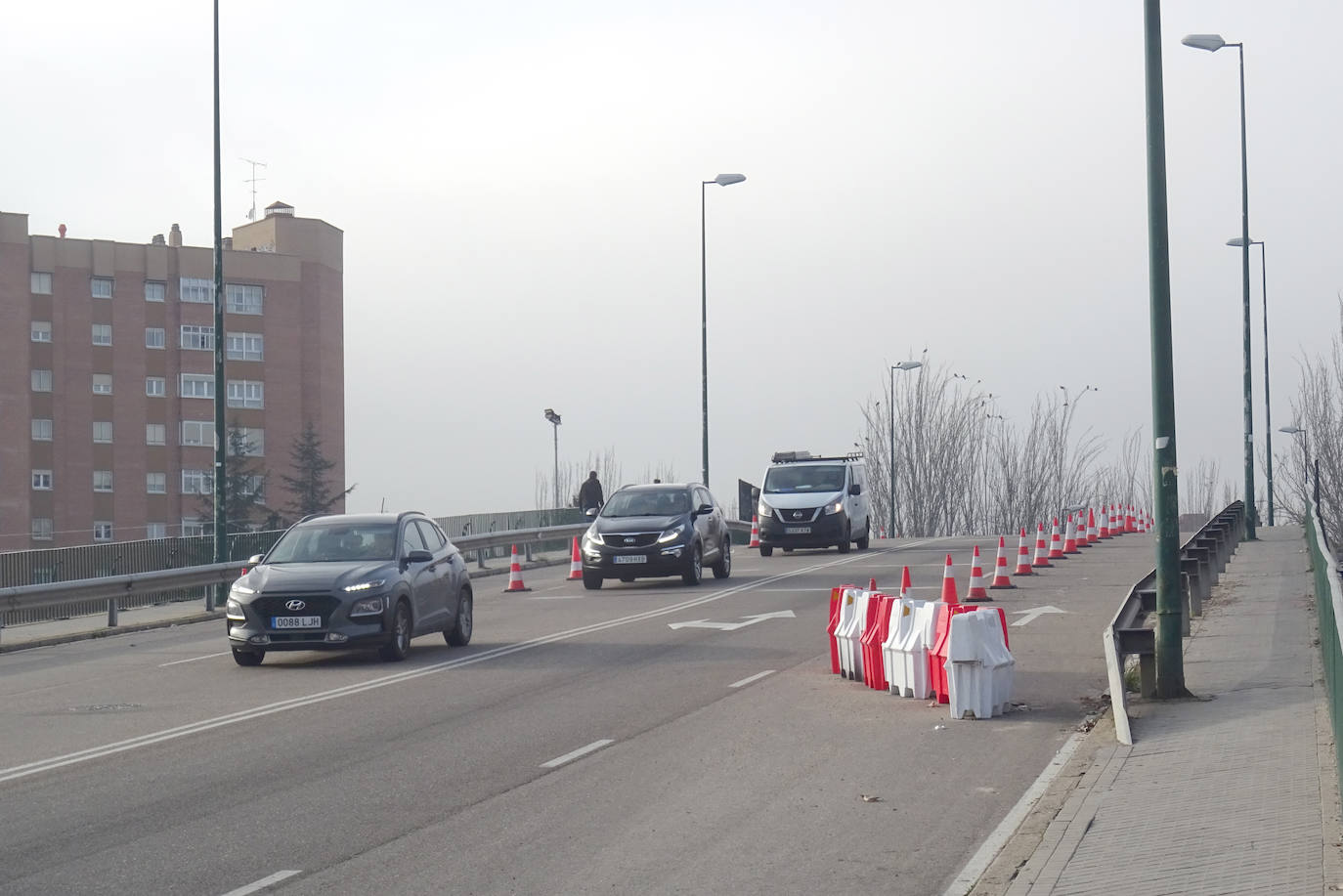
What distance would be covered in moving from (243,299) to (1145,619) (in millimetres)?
78087

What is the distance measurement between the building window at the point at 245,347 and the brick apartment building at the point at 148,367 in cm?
8

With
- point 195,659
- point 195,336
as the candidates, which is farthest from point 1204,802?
point 195,336

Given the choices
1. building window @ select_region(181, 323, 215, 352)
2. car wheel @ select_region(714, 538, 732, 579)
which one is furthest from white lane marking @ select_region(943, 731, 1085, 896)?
building window @ select_region(181, 323, 215, 352)

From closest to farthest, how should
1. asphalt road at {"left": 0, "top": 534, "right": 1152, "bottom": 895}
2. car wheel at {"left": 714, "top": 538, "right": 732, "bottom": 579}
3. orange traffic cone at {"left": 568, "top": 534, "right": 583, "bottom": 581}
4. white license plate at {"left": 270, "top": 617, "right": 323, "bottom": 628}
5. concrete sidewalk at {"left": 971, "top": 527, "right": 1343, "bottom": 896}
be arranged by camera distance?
1. concrete sidewalk at {"left": 971, "top": 527, "right": 1343, "bottom": 896}
2. asphalt road at {"left": 0, "top": 534, "right": 1152, "bottom": 895}
3. white license plate at {"left": 270, "top": 617, "right": 323, "bottom": 628}
4. car wheel at {"left": 714, "top": 538, "right": 732, "bottom": 579}
5. orange traffic cone at {"left": 568, "top": 534, "right": 583, "bottom": 581}

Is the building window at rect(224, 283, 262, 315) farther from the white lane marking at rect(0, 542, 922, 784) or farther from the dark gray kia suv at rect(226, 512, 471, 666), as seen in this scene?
the dark gray kia suv at rect(226, 512, 471, 666)

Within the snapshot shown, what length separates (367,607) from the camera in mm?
15164

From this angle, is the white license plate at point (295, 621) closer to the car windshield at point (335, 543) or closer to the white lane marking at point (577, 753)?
the car windshield at point (335, 543)

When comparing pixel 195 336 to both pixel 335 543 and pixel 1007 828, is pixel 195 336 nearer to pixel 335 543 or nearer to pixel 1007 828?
pixel 335 543

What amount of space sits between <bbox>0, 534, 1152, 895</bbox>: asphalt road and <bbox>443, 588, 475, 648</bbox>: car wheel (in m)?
0.16

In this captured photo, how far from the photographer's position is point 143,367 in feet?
279

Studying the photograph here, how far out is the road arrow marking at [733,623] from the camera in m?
18.5

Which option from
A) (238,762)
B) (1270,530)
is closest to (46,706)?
(238,762)

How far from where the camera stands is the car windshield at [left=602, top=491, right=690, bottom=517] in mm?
26062

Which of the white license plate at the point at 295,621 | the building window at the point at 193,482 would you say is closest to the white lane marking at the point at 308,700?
the white license plate at the point at 295,621
